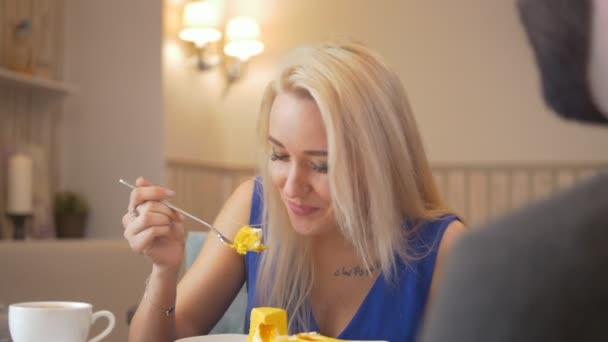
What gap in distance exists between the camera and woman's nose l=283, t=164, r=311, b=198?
4.03ft

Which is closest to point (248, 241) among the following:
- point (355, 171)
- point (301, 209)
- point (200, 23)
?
point (301, 209)

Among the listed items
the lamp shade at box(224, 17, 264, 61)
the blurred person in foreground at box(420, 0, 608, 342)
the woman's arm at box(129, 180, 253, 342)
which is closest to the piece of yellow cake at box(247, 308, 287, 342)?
the woman's arm at box(129, 180, 253, 342)

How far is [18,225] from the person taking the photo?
2.76m

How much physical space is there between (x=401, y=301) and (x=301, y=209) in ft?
0.85

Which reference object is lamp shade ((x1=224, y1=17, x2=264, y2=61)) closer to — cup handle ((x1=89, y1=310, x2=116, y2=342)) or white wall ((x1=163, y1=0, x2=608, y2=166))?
white wall ((x1=163, y1=0, x2=608, y2=166))

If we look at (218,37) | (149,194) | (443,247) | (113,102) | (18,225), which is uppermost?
(218,37)

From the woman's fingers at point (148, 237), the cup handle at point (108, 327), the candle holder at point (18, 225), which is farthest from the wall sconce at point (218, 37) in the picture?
the cup handle at point (108, 327)

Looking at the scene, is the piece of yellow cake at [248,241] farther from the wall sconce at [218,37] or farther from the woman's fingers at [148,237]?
the wall sconce at [218,37]

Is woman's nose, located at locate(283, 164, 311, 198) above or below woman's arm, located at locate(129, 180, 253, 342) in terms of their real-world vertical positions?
above

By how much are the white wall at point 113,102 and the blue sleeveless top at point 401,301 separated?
2084 millimetres

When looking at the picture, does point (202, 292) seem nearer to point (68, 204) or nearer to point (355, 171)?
point (355, 171)

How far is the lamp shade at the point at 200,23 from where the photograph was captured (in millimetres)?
3521

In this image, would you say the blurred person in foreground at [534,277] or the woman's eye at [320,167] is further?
the woman's eye at [320,167]

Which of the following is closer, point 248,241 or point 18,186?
point 248,241
